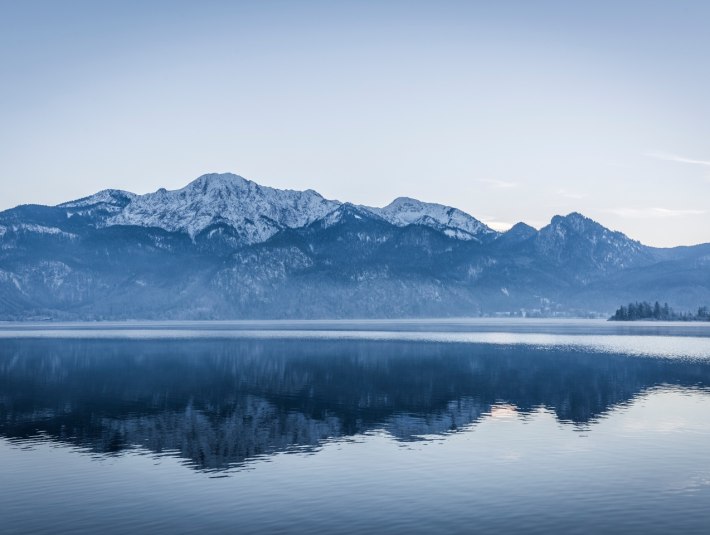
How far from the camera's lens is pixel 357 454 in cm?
6612

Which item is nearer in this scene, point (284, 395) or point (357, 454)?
point (357, 454)

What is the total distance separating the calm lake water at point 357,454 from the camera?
4638 centimetres

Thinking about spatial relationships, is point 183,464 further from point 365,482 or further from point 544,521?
point 544,521

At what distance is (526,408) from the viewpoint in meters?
94.1

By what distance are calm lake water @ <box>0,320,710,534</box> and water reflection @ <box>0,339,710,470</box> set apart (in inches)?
18.9

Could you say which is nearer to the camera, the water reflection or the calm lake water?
the calm lake water

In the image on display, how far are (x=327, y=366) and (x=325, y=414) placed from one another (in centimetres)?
6566

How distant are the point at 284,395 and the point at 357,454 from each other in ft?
145

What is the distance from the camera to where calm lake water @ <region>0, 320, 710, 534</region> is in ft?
152

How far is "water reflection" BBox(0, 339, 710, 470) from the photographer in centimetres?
7644

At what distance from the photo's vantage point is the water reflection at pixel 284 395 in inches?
3009

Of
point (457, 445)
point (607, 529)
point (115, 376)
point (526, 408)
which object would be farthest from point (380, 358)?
point (607, 529)

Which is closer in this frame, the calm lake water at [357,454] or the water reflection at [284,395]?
the calm lake water at [357,454]

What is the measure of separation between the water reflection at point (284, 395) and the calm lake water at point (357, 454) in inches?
18.9
